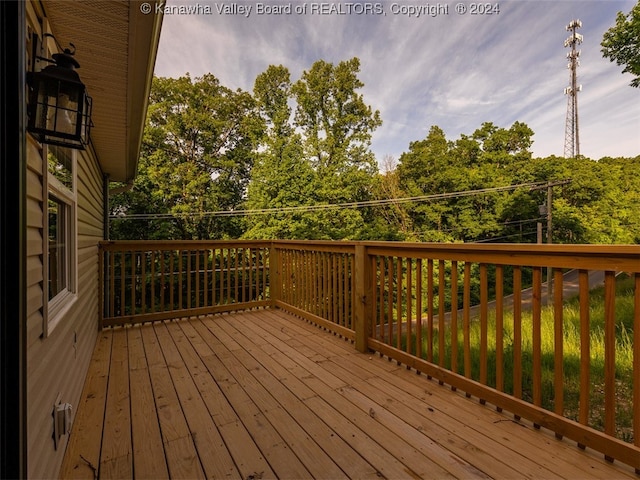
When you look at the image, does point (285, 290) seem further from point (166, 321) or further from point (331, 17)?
point (331, 17)

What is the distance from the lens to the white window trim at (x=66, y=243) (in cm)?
140

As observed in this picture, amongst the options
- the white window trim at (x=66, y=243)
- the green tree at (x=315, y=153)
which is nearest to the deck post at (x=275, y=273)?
the white window trim at (x=66, y=243)

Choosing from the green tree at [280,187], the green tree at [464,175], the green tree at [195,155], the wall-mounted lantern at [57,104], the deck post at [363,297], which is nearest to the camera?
the wall-mounted lantern at [57,104]

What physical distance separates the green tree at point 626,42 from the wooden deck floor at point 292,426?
12237mm

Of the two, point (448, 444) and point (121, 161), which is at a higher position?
point (121, 161)

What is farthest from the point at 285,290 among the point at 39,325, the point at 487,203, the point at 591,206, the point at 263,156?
the point at 591,206

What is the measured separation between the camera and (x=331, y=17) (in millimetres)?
12008

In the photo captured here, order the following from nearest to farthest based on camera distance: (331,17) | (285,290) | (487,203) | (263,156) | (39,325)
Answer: (39,325)
(285,290)
(331,17)
(263,156)
(487,203)

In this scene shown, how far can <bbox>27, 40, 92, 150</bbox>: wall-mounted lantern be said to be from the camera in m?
1.20

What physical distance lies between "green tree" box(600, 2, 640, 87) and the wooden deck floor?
1224 centimetres

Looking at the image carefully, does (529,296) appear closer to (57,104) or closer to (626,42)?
(626,42)

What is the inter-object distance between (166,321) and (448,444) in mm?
3529

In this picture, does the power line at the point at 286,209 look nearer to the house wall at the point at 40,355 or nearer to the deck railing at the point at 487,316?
the deck railing at the point at 487,316

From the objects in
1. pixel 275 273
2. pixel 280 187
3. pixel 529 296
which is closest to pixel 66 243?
pixel 275 273
